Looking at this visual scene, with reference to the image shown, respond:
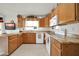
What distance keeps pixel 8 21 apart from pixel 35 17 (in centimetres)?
196

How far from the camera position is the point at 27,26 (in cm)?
945

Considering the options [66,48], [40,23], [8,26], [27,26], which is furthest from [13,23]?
[66,48]

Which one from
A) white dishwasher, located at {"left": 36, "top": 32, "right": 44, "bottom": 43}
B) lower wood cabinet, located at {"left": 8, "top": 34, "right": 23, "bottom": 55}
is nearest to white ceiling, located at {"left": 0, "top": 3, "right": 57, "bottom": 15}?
lower wood cabinet, located at {"left": 8, "top": 34, "right": 23, "bottom": 55}

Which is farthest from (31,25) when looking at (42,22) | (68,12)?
(68,12)

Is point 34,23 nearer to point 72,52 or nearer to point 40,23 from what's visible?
point 40,23

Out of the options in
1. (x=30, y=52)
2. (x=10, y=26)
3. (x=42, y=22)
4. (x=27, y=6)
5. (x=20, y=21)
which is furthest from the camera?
(x=42, y=22)

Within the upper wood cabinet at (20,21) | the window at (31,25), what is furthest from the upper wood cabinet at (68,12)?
the window at (31,25)

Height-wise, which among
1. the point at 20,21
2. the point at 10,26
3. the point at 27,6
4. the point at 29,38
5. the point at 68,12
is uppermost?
Result: the point at 27,6

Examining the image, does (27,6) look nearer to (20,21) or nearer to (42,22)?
(20,21)

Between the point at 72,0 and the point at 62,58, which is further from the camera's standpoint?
the point at 72,0

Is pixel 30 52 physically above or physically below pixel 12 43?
below

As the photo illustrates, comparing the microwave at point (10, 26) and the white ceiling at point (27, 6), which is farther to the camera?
the microwave at point (10, 26)

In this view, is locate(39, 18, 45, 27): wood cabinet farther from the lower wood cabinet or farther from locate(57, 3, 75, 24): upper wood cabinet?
locate(57, 3, 75, 24): upper wood cabinet

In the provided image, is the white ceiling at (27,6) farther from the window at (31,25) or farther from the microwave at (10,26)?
the window at (31,25)
